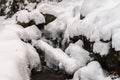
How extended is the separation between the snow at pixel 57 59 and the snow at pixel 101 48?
1.00 meters

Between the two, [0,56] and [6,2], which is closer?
[0,56]

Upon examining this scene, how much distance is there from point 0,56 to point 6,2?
914 centimetres

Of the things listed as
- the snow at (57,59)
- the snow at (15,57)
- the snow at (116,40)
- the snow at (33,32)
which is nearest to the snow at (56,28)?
the snow at (33,32)

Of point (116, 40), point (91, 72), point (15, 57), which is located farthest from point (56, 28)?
point (116, 40)

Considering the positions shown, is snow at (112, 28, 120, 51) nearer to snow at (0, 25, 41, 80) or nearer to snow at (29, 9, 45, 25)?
snow at (0, 25, 41, 80)

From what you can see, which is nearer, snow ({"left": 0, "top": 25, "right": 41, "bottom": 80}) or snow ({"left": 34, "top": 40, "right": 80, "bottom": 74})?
snow ({"left": 0, "top": 25, "right": 41, "bottom": 80})

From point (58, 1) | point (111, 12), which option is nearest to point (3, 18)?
point (58, 1)

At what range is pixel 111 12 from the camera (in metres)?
10.5

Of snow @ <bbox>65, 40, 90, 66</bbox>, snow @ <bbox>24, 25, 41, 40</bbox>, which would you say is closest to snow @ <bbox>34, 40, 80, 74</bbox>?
snow @ <bbox>65, 40, 90, 66</bbox>

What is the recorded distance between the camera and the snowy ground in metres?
9.77

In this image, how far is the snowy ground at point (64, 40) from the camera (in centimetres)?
977

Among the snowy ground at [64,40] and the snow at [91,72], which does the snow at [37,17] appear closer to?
the snowy ground at [64,40]

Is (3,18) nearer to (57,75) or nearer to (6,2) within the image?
(6,2)

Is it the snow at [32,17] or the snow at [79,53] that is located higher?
the snow at [32,17]
